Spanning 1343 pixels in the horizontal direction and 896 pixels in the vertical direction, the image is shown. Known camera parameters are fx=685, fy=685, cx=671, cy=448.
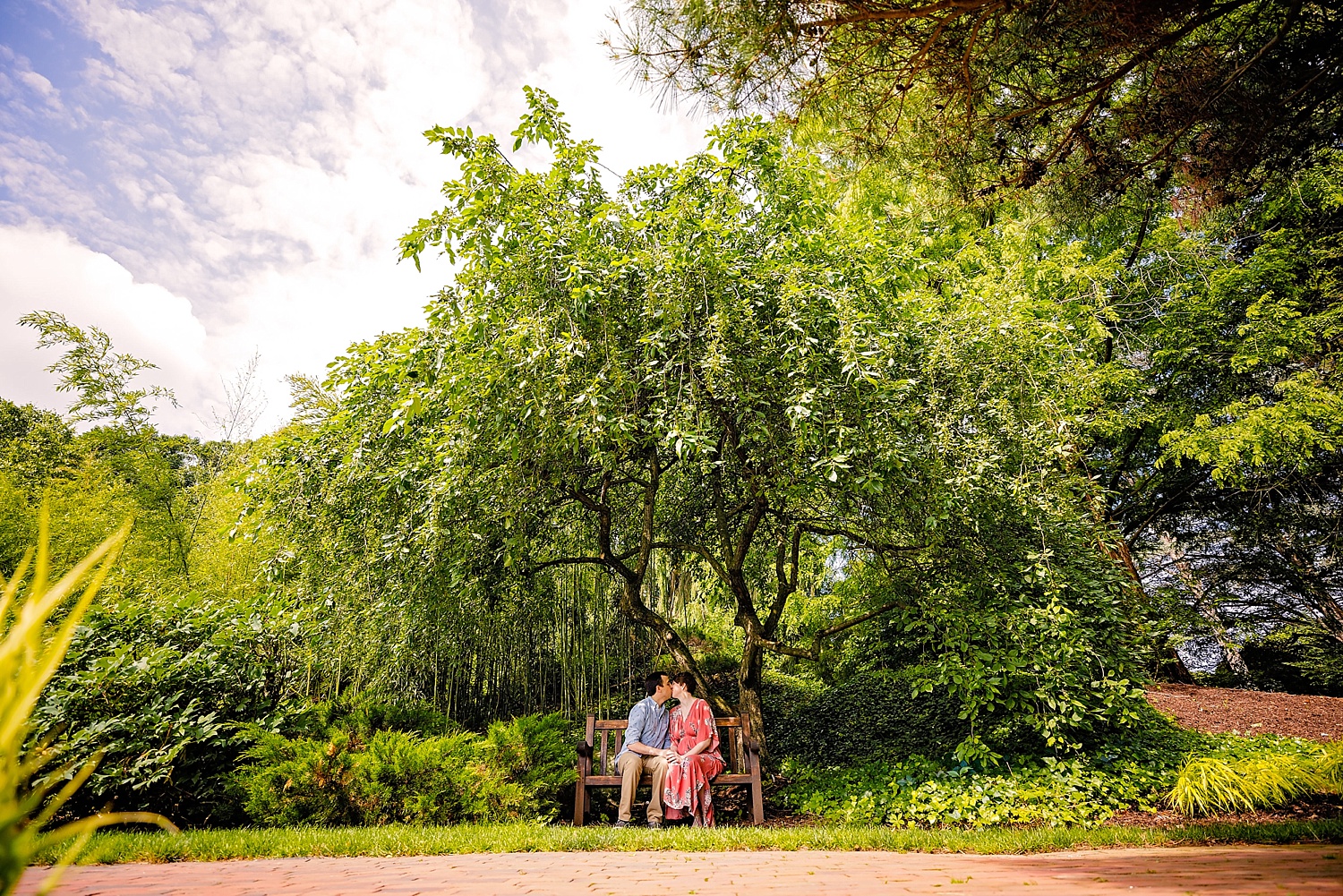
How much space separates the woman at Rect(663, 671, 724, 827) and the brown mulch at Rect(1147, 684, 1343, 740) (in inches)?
240

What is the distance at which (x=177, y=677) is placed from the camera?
19.0 feet

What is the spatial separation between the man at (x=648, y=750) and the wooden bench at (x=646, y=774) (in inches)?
4.8

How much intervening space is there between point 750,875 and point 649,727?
3.10m

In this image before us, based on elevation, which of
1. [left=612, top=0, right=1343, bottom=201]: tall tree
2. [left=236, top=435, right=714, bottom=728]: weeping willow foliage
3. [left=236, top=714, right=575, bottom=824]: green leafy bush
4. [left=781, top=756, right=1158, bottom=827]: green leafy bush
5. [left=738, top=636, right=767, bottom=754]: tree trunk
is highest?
[left=612, top=0, right=1343, bottom=201]: tall tree

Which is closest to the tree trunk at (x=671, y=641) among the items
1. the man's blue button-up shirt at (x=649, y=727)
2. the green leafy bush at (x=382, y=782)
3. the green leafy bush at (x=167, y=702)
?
the man's blue button-up shirt at (x=649, y=727)

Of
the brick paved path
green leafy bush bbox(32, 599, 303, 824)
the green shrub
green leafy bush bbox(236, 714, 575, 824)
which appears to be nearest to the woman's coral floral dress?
green leafy bush bbox(236, 714, 575, 824)

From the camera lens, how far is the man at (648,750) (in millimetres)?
5656

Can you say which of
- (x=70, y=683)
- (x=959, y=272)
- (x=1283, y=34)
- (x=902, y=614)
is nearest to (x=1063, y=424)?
(x=902, y=614)

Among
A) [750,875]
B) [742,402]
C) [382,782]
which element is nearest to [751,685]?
[742,402]

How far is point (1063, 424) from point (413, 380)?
Answer: 548 cm

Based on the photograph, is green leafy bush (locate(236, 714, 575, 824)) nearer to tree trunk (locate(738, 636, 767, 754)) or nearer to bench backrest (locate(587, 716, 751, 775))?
bench backrest (locate(587, 716, 751, 775))

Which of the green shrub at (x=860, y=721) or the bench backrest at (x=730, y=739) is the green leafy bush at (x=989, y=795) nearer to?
the bench backrest at (x=730, y=739)

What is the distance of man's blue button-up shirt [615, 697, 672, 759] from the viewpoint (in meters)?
6.02

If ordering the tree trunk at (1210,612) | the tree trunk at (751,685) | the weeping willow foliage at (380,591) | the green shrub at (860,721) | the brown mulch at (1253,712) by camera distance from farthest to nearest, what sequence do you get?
the tree trunk at (1210,612), the brown mulch at (1253,712), the green shrub at (860,721), the tree trunk at (751,685), the weeping willow foliage at (380,591)
